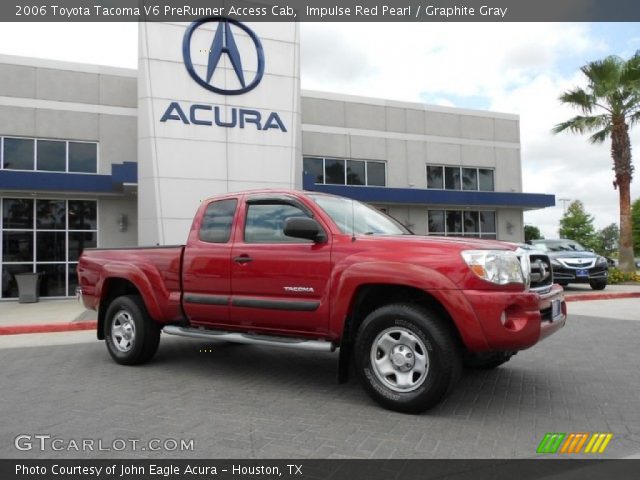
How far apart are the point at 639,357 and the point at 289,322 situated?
14.9ft

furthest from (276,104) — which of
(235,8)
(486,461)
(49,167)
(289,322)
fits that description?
(486,461)

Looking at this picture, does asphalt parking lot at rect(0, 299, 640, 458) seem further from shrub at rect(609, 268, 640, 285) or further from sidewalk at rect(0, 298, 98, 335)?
shrub at rect(609, 268, 640, 285)

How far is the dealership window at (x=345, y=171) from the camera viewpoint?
817 inches

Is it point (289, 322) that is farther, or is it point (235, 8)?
point (235, 8)

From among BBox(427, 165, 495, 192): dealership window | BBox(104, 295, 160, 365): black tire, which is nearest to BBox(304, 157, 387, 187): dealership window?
BBox(427, 165, 495, 192): dealership window

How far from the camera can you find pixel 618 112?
2080 cm

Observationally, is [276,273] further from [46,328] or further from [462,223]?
[462,223]

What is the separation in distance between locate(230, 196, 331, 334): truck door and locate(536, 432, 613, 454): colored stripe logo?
1.93 meters

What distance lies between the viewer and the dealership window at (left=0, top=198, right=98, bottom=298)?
16.0 m

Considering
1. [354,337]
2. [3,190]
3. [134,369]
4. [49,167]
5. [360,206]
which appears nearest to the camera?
[354,337]

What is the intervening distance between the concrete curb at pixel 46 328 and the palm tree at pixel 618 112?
19.5 m

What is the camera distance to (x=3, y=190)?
15.0m

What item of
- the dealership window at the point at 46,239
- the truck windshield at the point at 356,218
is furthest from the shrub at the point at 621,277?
the dealership window at the point at 46,239

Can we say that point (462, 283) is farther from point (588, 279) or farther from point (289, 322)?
point (588, 279)
